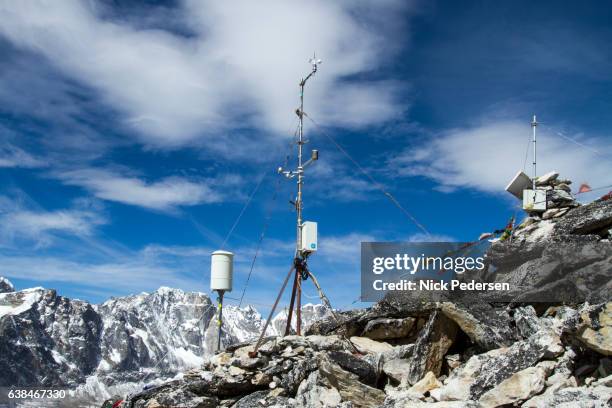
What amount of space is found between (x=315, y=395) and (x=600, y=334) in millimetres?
8442

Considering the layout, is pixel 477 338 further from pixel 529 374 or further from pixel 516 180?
pixel 516 180

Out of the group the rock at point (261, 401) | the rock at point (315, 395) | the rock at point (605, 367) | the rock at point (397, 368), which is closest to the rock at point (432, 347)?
the rock at point (397, 368)

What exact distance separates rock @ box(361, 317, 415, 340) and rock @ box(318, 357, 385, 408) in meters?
4.25

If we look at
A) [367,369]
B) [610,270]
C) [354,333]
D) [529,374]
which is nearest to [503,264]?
[610,270]

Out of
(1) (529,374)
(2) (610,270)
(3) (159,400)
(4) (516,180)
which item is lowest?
(3) (159,400)

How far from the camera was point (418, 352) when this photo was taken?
1864 cm

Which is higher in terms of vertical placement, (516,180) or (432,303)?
(516,180)

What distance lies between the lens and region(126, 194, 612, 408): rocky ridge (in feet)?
46.6

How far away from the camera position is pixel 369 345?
22.2m

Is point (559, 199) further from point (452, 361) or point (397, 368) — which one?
point (397, 368)

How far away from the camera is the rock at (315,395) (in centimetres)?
1803

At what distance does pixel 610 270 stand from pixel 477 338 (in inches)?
204

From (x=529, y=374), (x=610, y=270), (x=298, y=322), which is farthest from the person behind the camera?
(x=298, y=322)

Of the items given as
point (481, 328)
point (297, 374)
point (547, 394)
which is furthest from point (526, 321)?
point (297, 374)
